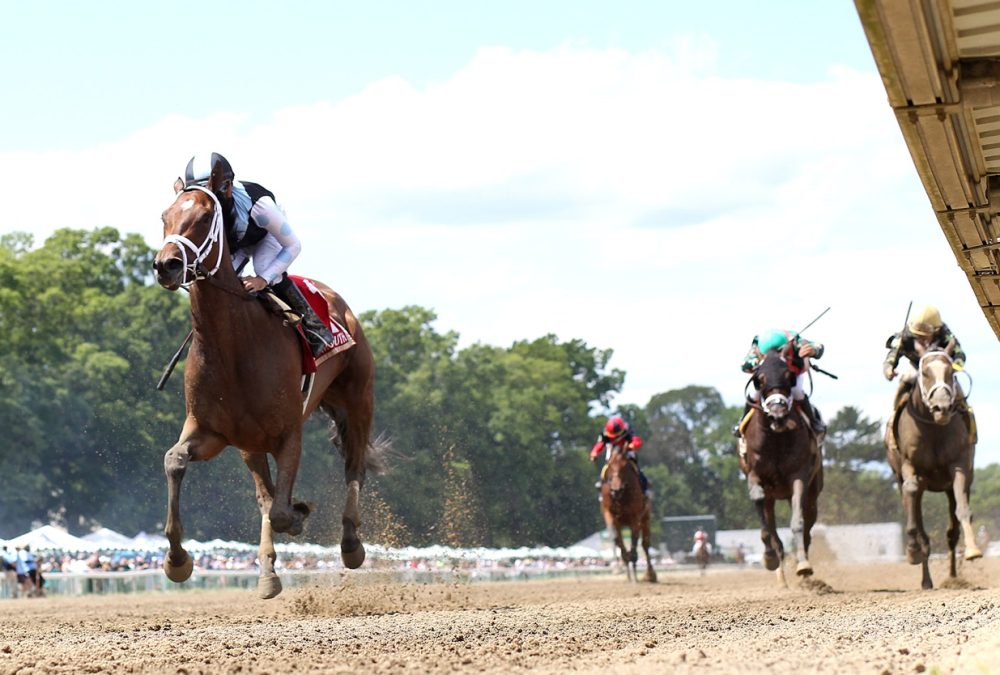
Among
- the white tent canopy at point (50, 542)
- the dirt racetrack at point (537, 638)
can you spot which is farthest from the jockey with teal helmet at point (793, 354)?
the white tent canopy at point (50, 542)

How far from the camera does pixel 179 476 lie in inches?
438

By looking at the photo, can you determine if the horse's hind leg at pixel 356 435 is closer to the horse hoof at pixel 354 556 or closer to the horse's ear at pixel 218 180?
the horse hoof at pixel 354 556

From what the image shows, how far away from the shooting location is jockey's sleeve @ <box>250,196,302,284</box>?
12180mm

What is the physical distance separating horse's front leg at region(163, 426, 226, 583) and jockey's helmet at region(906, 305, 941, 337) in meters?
8.78

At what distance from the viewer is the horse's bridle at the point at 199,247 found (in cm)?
1068

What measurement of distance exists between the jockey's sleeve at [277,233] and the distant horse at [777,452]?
6893mm

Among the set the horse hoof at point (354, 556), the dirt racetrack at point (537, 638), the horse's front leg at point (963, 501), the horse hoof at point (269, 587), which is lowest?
the dirt racetrack at point (537, 638)

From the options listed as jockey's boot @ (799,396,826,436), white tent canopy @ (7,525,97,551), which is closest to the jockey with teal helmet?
jockey's boot @ (799,396,826,436)

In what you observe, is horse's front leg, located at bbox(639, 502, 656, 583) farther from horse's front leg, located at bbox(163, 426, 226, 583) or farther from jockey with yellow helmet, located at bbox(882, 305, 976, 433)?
horse's front leg, located at bbox(163, 426, 226, 583)

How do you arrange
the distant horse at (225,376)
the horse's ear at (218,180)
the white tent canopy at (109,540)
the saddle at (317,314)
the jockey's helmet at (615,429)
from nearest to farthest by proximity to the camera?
1. the distant horse at (225,376)
2. the horse's ear at (218,180)
3. the saddle at (317,314)
4. the jockey's helmet at (615,429)
5. the white tent canopy at (109,540)

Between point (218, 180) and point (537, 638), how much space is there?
4.15 m

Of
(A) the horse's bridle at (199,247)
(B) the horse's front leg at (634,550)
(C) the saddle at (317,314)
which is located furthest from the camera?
(B) the horse's front leg at (634,550)

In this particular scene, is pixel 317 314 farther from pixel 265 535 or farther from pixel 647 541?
pixel 647 541

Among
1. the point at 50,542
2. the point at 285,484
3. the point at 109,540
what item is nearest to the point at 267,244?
the point at 285,484
